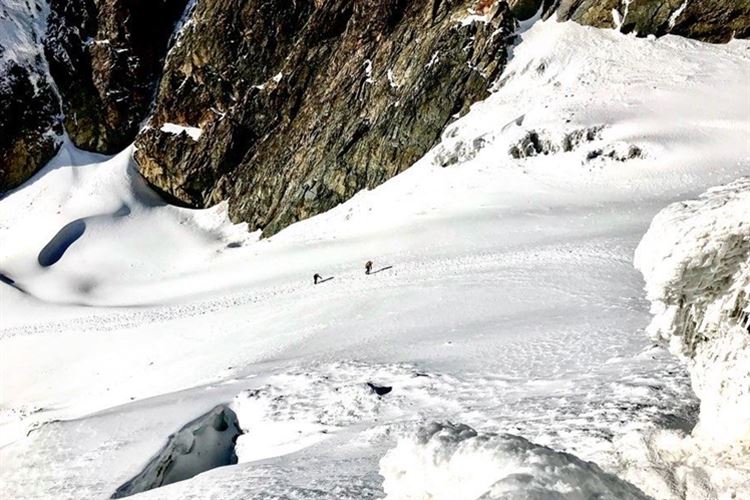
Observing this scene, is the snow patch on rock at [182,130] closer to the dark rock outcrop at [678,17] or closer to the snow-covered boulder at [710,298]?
the dark rock outcrop at [678,17]

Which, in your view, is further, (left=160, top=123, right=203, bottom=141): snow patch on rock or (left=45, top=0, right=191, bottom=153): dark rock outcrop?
(left=45, top=0, right=191, bottom=153): dark rock outcrop

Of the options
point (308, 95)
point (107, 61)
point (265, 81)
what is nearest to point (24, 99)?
point (107, 61)

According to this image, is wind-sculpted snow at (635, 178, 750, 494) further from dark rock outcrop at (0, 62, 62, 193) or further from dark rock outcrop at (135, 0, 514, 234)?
dark rock outcrop at (0, 62, 62, 193)

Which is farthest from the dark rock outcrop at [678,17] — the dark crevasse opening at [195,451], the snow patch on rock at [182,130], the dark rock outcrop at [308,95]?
the dark crevasse opening at [195,451]

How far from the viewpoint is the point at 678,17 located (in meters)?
38.1

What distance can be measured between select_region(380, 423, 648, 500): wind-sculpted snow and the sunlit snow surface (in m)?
0.07

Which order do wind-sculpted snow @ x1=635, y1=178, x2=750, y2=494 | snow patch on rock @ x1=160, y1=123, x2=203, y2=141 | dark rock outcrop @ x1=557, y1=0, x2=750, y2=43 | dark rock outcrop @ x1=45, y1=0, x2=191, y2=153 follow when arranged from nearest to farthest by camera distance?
wind-sculpted snow @ x1=635, y1=178, x2=750, y2=494 < dark rock outcrop @ x1=557, y1=0, x2=750, y2=43 < snow patch on rock @ x1=160, y1=123, x2=203, y2=141 < dark rock outcrop @ x1=45, y1=0, x2=191, y2=153

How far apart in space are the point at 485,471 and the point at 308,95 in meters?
46.7

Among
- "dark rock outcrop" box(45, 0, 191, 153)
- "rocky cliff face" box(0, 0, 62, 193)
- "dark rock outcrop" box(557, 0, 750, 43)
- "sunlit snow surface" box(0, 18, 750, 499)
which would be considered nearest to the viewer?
"sunlit snow surface" box(0, 18, 750, 499)

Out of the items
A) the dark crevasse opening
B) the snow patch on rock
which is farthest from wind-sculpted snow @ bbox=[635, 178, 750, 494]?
the snow patch on rock

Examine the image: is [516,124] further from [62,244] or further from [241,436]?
[62,244]

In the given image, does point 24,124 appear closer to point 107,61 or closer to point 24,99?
point 24,99

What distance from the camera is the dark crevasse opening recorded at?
14102mm

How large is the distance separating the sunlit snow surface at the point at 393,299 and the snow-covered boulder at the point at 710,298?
48.7 inches
